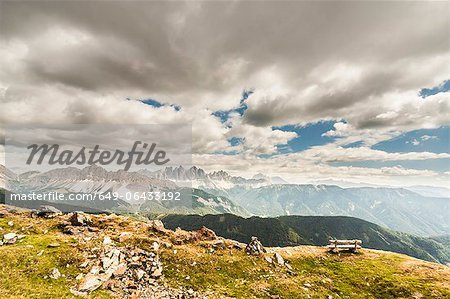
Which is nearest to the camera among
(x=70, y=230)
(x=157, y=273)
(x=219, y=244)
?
(x=157, y=273)

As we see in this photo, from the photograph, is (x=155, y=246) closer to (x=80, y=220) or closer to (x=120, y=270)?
(x=120, y=270)

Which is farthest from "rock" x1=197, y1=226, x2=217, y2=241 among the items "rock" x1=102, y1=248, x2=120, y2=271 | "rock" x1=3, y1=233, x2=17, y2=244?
"rock" x1=3, y1=233, x2=17, y2=244

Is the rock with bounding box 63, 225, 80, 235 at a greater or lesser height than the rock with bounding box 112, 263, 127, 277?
greater

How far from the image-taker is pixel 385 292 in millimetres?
35500

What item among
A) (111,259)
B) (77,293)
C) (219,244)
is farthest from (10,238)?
(219,244)

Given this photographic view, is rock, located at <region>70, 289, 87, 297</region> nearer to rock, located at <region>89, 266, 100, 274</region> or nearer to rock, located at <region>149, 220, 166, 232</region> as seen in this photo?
rock, located at <region>89, 266, 100, 274</region>

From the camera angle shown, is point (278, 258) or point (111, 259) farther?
point (278, 258)

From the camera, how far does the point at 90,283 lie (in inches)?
1193

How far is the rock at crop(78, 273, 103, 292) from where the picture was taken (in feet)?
95.9

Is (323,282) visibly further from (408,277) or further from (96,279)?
(96,279)

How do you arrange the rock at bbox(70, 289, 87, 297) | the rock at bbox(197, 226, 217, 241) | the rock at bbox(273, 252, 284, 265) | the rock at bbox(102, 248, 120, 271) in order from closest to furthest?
the rock at bbox(70, 289, 87, 297) → the rock at bbox(102, 248, 120, 271) → the rock at bbox(273, 252, 284, 265) → the rock at bbox(197, 226, 217, 241)

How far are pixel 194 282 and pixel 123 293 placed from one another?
9491 millimetres

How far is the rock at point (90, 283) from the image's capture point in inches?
1151

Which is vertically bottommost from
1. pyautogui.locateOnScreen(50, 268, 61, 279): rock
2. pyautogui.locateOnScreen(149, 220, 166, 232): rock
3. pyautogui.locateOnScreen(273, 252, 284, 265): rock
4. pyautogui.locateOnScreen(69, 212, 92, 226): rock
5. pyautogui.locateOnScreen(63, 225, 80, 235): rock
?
pyautogui.locateOnScreen(273, 252, 284, 265): rock
